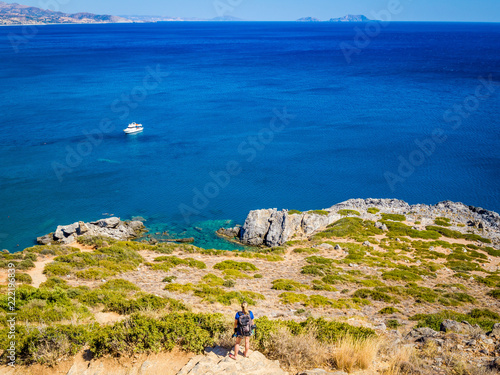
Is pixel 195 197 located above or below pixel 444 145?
below

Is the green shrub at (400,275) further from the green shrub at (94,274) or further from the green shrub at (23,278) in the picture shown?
the green shrub at (23,278)

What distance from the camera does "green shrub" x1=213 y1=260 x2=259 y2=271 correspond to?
87.8 feet

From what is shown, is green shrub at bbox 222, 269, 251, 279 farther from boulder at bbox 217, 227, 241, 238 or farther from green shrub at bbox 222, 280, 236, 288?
boulder at bbox 217, 227, 241, 238

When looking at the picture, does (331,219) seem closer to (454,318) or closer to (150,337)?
(454,318)

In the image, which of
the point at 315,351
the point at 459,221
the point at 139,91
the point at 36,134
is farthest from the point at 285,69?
the point at 315,351

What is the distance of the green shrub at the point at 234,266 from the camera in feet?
87.8

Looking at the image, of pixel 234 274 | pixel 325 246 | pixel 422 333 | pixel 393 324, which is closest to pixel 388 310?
pixel 393 324

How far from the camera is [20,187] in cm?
4619

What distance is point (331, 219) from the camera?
1549 inches

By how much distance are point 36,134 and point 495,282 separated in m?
70.1

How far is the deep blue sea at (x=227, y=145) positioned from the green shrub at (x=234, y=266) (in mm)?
8239

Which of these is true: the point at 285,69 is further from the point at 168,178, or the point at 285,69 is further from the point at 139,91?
the point at 168,178

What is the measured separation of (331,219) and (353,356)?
96.1 feet

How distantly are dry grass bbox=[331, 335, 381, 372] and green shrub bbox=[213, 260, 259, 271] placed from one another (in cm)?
1610
